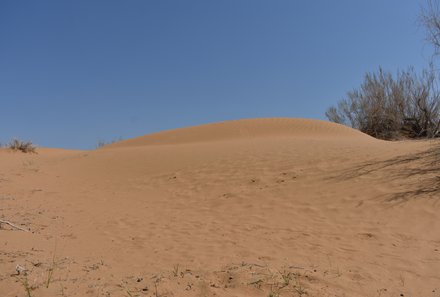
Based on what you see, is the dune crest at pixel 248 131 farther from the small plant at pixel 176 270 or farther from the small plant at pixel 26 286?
the small plant at pixel 26 286

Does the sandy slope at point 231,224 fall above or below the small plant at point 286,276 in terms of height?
above

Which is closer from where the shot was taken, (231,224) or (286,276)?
(286,276)

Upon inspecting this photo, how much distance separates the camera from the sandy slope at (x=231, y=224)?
3.16 metres

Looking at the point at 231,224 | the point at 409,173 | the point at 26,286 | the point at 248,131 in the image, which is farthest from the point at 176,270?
the point at 248,131

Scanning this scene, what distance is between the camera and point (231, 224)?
5664mm

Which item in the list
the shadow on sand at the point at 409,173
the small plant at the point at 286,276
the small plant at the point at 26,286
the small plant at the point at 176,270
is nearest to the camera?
the small plant at the point at 26,286

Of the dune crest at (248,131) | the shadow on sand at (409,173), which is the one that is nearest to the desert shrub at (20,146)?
the dune crest at (248,131)

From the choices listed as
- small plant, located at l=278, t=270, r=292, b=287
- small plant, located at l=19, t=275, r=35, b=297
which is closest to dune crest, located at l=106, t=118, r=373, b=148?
small plant, located at l=278, t=270, r=292, b=287

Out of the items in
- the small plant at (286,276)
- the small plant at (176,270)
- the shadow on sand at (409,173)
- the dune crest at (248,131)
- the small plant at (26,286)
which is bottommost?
the small plant at (286,276)

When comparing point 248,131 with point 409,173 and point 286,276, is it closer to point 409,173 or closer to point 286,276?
point 409,173

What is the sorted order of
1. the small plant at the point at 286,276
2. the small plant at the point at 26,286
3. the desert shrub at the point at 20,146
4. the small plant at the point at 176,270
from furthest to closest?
1. the desert shrub at the point at 20,146
2. the small plant at the point at 176,270
3. the small plant at the point at 286,276
4. the small plant at the point at 26,286

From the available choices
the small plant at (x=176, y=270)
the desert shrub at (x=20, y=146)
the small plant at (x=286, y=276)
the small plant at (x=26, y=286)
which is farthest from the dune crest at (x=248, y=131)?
the small plant at (x=26, y=286)

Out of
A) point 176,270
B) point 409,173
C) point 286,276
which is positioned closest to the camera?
point 286,276

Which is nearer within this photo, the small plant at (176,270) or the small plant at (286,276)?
the small plant at (286,276)
